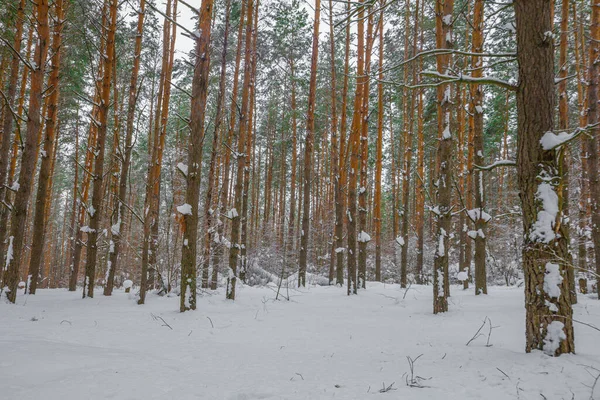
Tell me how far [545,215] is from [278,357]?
304cm

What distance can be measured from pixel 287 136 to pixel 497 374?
2013 cm

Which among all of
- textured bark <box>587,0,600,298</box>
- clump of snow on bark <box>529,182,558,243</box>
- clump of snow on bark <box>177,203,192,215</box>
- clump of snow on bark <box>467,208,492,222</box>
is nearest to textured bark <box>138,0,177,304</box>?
clump of snow on bark <box>177,203,192,215</box>

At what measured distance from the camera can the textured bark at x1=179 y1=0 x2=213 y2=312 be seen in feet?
20.4

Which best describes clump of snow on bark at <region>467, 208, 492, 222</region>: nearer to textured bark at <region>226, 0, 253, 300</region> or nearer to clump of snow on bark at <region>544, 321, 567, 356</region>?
clump of snow on bark at <region>544, 321, 567, 356</region>

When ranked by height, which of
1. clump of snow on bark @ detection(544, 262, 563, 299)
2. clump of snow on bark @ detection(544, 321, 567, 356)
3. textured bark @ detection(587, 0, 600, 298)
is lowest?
clump of snow on bark @ detection(544, 321, 567, 356)

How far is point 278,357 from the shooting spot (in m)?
3.56

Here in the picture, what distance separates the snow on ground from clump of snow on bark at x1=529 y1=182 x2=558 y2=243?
3.40ft

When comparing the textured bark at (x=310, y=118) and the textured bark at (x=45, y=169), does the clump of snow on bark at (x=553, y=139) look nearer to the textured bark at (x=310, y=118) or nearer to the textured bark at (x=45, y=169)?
the textured bark at (x=310, y=118)

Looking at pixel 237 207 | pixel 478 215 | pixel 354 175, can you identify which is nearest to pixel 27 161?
pixel 237 207

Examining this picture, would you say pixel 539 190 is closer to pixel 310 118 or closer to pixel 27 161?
pixel 27 161

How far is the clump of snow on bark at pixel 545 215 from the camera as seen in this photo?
9.36 ft

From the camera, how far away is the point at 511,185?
1828 cm

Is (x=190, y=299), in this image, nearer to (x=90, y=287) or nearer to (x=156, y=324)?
(x=156, y=324)

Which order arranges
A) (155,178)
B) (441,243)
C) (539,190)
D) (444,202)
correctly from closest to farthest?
1. (539,190)
2. (441,243)
3. (444,202)
4. (155,178)
